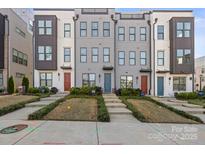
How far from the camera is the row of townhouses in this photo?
24.0 meters

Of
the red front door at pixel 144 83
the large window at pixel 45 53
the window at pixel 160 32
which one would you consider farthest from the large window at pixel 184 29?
the large window at pixel 45 53

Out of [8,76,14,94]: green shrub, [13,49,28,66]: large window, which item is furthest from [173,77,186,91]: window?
[13,49,28,66]: large window

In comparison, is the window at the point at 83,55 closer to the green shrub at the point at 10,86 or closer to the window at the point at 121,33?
the window at the point at 121,33

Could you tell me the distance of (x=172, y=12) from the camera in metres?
24.5

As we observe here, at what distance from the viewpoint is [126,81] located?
24734 millimetres

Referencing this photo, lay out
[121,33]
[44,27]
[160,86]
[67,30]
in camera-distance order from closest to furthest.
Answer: [44,27] < [67,30] < [160,86] < [121,33]

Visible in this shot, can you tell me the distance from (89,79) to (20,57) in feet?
35.2

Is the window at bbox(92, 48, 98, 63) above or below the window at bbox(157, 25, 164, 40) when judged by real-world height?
below

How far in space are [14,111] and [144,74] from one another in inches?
625

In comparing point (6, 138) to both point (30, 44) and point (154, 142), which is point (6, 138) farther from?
point (30, 44)

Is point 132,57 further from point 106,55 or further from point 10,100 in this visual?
point 10,100

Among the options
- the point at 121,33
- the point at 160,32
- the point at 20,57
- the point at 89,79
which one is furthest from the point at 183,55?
the point at 20,57

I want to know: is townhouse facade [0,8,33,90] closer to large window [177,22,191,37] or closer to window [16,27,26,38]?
window [16,27,26,38]

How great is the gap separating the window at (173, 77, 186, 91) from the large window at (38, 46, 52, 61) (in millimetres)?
13062
